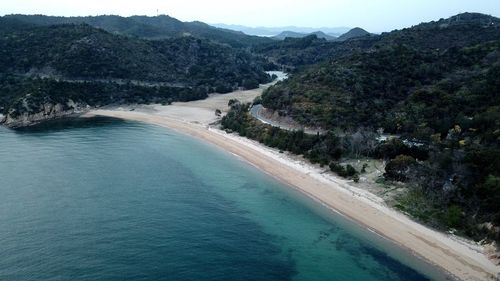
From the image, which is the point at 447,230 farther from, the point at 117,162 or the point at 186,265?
the point at 117,162

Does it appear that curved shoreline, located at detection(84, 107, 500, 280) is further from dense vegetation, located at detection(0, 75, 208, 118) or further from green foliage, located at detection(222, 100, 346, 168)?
dense vegetation, located at detection(0, 75, 208, 118)

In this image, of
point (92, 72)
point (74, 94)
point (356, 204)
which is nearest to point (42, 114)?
point (74, 94)

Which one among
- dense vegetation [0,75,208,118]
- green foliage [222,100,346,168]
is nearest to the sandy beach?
green foliage [222,100,346,168]

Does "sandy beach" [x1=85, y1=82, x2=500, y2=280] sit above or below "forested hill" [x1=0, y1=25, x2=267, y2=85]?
below

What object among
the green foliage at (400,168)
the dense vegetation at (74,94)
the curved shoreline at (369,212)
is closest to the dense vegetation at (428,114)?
the green foliage at (400,168)

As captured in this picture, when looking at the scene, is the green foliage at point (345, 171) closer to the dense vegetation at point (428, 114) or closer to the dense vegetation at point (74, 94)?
the dense vegetation at point (428, 114)

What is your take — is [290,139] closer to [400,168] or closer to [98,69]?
[400,168]

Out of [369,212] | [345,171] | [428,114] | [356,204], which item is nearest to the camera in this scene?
[369,212]
